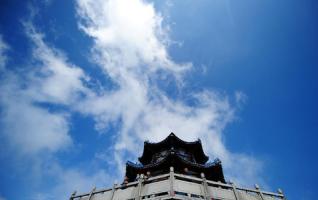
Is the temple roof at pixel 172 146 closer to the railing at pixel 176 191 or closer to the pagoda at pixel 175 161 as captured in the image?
the pagoda at pixel 175 161

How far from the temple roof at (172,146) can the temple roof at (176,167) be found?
14.3 ft

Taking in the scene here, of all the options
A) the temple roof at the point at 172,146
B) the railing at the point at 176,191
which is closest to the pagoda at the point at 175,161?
the temple roof at the point at 172,146

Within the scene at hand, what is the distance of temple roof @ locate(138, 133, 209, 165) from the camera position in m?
25.8

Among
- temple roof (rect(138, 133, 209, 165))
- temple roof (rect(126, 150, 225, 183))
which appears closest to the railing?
temple roof (rect(126, 150, 225, 183))

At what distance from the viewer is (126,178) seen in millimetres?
21297

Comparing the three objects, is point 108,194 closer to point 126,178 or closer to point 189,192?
point 189,192

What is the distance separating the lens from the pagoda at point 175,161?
806 inches

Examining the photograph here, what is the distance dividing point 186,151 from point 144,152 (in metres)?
4.84

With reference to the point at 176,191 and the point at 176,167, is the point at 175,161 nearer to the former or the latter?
the point at 176,167

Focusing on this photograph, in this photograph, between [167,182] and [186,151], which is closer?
[167,182]

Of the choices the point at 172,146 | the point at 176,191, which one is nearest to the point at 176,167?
the point at 172,146

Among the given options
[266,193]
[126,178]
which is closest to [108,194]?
[126,178]

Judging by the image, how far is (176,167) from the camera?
20547 mm

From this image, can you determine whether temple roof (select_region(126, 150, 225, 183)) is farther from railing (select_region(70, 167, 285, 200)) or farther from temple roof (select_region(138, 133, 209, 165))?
railing (select_region(70, 167, 285, 200))
